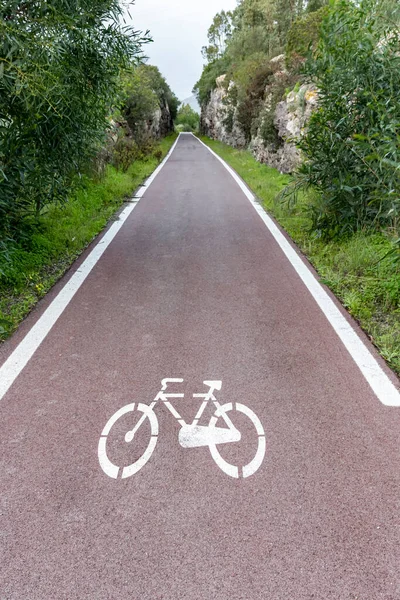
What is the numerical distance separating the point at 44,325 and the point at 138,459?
2377 millimetres

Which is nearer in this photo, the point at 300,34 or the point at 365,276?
the point at 365,276

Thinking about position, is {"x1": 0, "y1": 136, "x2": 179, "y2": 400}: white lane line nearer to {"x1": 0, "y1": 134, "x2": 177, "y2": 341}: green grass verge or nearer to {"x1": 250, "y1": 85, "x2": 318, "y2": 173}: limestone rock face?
{"x1": 0, "y1": 134, "x2": 177, "y2": 341}: green grass verge

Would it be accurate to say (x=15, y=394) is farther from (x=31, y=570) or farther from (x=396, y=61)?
(x=396, y=61)

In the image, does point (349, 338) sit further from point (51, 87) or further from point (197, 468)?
point (51, 87)

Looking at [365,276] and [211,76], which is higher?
[211,76]

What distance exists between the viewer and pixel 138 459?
277 centimetres

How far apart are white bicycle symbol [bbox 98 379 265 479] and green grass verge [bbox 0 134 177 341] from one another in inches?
78.4

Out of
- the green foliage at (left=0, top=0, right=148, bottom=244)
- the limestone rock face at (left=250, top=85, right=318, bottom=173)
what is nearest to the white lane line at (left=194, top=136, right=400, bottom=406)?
the green foliage at (left=0, top=0, right=148, bottom=244)

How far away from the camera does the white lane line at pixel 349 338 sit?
344 cm

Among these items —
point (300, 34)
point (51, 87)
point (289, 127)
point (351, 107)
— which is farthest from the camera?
point (300, 34)

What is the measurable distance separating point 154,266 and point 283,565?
487 centimetres

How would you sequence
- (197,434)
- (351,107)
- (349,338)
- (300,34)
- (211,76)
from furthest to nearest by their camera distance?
(211,76) < (300,34) < (351,107) < (349,338) < (197,434)

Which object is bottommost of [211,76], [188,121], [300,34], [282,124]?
[188,121]

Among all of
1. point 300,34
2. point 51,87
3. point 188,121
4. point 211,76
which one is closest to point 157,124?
point 211,76
